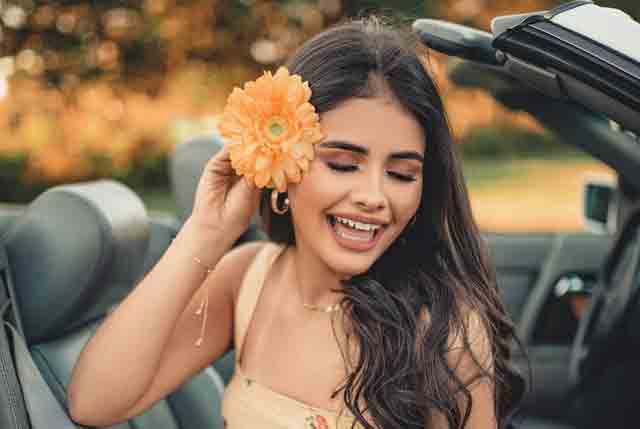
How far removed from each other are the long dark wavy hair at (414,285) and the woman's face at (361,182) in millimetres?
36

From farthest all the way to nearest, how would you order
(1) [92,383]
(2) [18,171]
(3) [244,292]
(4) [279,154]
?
(2) [18,171] → (3) [244,292] → (1) [92,383] → (4) [279,154]

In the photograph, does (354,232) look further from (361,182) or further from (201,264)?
(201,264)

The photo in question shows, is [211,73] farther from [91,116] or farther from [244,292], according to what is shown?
[244,292]

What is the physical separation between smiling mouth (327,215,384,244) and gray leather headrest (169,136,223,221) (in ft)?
2.57

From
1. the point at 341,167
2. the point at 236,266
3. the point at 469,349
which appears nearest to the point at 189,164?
the point at 236,266

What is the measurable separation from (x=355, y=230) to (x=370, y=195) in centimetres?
7

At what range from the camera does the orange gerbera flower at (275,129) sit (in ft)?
4.57

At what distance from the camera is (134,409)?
1572 millimetres

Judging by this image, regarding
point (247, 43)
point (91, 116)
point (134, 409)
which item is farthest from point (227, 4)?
point (134, 409)

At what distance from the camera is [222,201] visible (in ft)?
5.20

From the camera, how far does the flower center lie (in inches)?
54.9

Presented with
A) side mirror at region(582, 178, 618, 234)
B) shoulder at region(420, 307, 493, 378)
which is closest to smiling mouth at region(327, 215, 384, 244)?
shoulder at region(420, 307, 493, 378)

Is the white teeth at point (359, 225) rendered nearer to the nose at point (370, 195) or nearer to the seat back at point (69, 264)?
the nose at point (370, 195)

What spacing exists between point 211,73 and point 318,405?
132 inches
